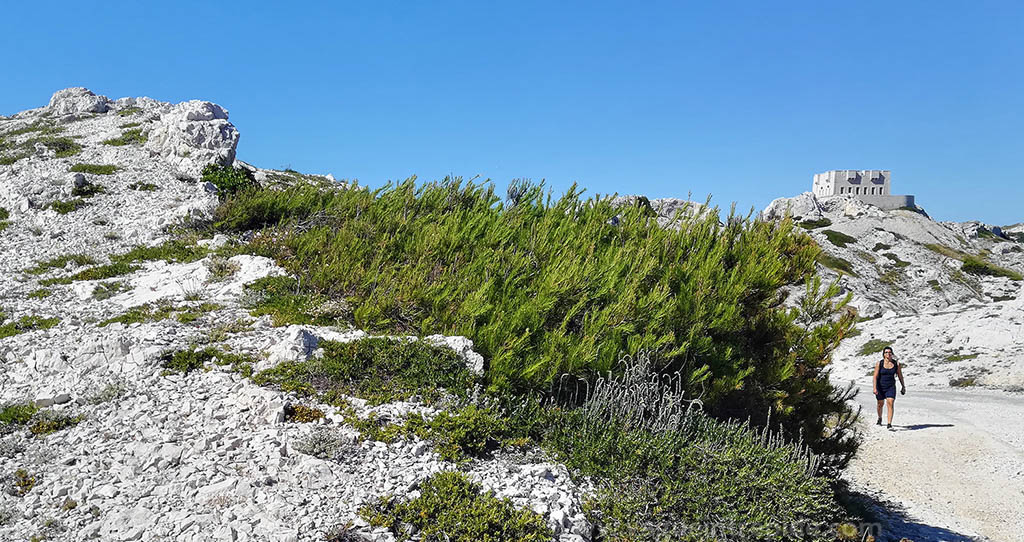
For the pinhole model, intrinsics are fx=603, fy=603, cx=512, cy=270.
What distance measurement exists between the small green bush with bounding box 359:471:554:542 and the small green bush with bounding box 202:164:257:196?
1595 cm

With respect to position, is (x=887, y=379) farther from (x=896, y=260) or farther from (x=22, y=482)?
(x=896, y=260)

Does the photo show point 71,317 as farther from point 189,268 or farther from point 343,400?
point 343,400

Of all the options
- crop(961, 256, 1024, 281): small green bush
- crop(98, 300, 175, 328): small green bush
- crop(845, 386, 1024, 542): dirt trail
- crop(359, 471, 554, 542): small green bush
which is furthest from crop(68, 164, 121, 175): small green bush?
crop(961, 256, 1024, 281): small green bush

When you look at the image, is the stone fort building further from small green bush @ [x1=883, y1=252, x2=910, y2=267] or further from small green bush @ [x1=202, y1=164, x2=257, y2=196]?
small green bush @ [x1=202, y1=164, x2=257, y2=196]

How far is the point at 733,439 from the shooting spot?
782cm

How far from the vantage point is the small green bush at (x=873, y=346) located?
97.1 feet

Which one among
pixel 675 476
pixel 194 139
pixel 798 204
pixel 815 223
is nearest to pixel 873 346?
pixel 675 476

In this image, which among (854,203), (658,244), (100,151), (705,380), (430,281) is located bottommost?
(705,380)

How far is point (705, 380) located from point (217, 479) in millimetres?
6662

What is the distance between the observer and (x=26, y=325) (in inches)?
430

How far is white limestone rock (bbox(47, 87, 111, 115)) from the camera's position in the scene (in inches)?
1441

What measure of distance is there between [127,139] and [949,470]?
3195cm

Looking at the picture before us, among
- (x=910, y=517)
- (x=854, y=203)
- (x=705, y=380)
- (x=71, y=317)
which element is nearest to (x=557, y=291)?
(x=705, y=380)

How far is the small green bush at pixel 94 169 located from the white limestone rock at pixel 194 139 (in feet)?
6.54
